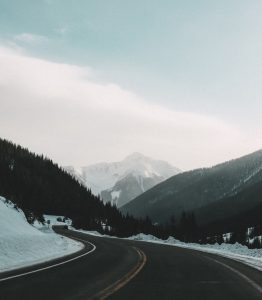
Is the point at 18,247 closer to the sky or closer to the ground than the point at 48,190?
closer to the ground

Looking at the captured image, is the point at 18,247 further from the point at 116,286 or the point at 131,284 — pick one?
the point at 116,286

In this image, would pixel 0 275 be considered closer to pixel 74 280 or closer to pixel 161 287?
pixel 74 280

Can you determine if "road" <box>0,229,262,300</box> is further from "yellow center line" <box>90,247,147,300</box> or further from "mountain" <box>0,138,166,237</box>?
"mountain" <box>0,138,166,237</box>

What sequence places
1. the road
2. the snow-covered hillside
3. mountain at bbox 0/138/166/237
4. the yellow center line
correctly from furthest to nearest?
mountain at bbox 0/138/166/237, the snow-covered hillside, the road, the yellow center line

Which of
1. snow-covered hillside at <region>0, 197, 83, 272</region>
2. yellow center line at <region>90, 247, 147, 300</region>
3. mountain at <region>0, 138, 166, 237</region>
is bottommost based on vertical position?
yellow center line at <region>90, 247, 147, 300</region>

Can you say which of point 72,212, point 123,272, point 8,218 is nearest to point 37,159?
point 72,212


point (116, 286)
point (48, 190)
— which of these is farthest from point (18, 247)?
point (48, 190)

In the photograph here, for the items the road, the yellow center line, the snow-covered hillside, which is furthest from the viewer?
the snow-covered hillside

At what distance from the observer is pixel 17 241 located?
70.2 ft

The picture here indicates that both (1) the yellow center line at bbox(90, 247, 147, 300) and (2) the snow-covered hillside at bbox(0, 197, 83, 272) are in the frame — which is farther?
(2) the snow-covered hillside at bbox(0, 197, 83, 272)

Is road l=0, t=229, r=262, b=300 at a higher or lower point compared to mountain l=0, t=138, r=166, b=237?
lower

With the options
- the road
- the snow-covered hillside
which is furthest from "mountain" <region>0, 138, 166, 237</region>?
the road

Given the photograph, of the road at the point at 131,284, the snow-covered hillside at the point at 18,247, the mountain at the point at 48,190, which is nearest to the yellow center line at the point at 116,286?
the road at the point at 131,284

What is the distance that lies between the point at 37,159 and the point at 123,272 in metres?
186
